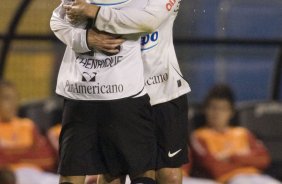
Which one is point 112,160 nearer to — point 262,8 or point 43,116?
point 43,116

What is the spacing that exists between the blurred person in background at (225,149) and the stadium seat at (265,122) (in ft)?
0.41

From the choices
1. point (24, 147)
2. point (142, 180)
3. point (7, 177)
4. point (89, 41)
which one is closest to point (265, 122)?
point (24, 147)

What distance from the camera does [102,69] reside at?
14.0 ft

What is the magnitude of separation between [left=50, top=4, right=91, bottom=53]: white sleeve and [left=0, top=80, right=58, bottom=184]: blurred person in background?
245cm

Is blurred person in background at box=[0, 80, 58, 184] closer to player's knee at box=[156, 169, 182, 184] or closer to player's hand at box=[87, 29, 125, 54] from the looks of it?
player's knee at box=[156, 169, 182, 184]

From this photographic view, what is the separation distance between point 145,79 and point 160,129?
23 cm

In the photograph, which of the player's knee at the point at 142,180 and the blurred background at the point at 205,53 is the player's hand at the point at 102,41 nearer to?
the player's knee at the point at 142,180

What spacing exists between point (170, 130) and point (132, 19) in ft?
1.90

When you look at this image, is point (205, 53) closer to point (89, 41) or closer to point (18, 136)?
point (18, 136)

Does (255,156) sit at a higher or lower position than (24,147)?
lower

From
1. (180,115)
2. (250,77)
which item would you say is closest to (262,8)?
(250,77)

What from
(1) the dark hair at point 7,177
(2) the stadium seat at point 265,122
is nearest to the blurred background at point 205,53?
(2) the stadium seat at point 265,122

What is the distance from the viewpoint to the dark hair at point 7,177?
6.47 metres

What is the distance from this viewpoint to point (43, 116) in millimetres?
7074
